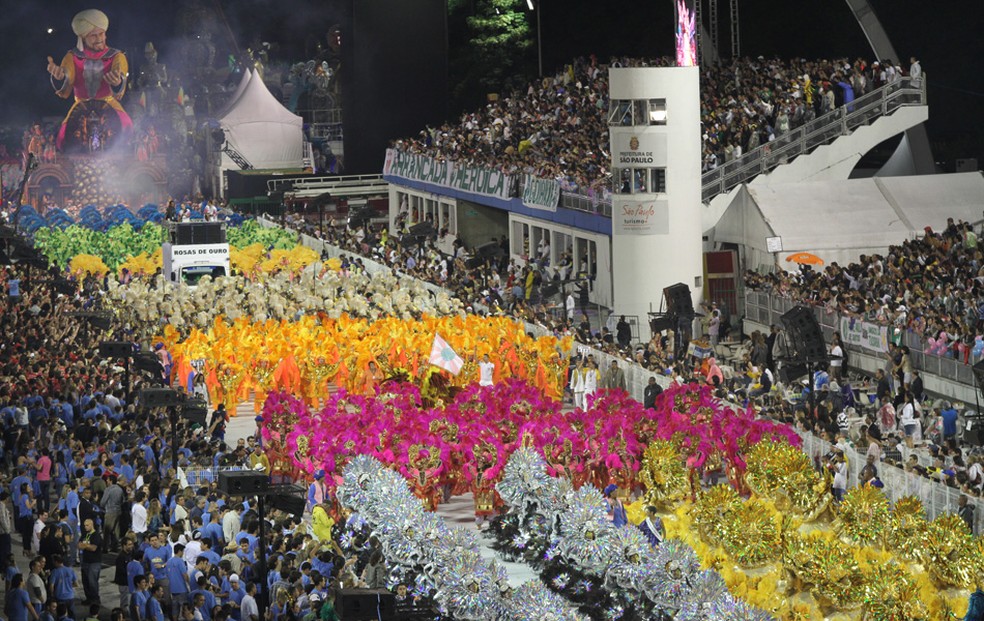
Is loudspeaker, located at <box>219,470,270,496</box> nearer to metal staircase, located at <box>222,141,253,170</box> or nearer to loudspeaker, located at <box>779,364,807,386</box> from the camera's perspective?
loudspeaker, located at <box>779,364,807,386</box>

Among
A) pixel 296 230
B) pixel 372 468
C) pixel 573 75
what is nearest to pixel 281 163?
pixel 296 230

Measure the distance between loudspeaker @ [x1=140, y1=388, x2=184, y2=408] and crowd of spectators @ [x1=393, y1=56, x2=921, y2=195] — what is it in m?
18.4

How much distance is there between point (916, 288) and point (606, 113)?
15.7 meters

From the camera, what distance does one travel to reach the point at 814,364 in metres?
Answer: 25.7

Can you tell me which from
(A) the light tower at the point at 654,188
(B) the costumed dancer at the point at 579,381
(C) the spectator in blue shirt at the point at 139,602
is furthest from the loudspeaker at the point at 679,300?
(C) the spectator in blue shirt at the point at 139,602

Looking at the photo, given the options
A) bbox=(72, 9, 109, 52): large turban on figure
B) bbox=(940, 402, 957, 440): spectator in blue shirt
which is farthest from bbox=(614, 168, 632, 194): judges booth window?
bbox=(72, 9, 109, 52): large turban on figure

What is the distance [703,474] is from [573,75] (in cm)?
2593

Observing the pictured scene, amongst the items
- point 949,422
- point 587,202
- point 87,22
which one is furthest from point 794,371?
point 87,22

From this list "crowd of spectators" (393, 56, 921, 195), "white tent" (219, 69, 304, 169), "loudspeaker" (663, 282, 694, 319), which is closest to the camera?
"loudspeaker" (663, 282, 694, 319)

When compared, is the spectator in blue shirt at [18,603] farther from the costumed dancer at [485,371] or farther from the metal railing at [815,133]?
the metal railing at [815,133]

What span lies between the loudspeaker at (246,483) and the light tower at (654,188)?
19556mm

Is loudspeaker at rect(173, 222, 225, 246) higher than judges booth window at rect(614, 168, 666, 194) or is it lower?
lower

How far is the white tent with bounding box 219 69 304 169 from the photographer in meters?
70.3

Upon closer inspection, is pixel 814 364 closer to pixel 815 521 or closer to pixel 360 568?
pixel 815 521
